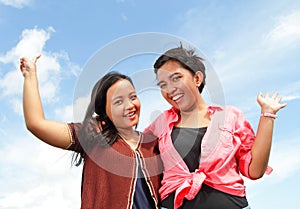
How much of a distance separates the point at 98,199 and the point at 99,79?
83cm

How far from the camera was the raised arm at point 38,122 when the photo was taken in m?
2.95

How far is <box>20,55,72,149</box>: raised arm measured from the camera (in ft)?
9.68

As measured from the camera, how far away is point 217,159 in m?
3.03

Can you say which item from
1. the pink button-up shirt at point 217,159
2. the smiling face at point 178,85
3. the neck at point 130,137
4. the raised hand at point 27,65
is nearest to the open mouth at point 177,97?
the smiling face at point 178,85

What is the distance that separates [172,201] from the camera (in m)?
3.04

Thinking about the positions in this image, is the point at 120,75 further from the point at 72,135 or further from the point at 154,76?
the point at 72,135

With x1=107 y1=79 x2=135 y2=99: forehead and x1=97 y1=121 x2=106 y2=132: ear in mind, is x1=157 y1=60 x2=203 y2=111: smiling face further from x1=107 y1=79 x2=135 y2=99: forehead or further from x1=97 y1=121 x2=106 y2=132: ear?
x1=97 y1=121 x2=106 y2=132: ear

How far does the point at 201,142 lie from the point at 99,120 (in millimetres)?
758

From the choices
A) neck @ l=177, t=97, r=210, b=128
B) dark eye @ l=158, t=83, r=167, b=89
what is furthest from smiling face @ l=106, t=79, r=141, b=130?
neck @ l=177, t=97, r=210, b=128

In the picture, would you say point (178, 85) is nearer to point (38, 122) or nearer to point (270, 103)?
point (270, 103)

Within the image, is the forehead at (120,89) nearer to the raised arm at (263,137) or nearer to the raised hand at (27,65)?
the raised hand at (27,65)

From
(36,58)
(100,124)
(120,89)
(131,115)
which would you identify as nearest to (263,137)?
(131,115)

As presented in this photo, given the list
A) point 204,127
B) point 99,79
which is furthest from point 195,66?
point 99,79

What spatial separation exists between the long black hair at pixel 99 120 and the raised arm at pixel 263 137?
0.96 meters
